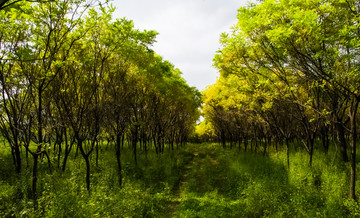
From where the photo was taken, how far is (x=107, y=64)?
10.5 metres

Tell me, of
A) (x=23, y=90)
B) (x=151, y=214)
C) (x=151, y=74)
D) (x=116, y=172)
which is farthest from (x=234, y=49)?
(x=23, y=90)

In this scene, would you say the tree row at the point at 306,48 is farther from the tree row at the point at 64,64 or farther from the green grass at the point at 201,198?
the tree row at the point at 64,64

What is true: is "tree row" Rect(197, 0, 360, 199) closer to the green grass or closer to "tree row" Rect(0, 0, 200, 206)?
the green grass

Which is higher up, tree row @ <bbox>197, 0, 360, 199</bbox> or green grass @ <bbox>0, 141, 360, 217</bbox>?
tree row @ <bbox>197, 0, 360, 199</bbox>

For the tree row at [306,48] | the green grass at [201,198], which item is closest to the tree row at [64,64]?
the green grass at [201,198]

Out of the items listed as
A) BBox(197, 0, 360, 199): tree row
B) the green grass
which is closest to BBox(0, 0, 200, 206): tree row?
the green grass

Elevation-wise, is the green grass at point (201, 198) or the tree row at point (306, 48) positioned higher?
the tree row at point (306, 48)

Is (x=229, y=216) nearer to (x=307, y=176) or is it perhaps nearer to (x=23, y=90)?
(x=307, y=176)

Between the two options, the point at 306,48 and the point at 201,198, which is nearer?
the point at 306,48

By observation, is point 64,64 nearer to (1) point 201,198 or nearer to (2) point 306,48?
(1) point 201,198

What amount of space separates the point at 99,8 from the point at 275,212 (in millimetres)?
10584

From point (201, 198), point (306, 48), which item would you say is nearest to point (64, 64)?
point (201, 198)

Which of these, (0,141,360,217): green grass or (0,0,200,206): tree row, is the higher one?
(0,0,200,206): tree row

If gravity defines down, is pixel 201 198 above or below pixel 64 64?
below
